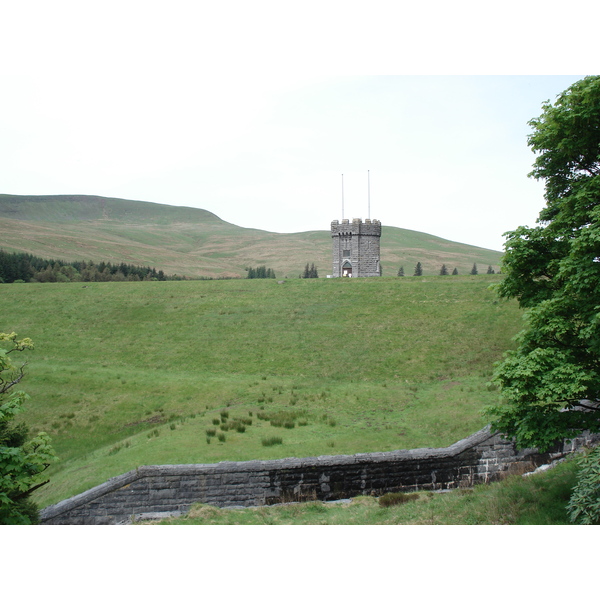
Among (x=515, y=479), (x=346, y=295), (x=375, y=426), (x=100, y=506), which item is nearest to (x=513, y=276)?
(x=515, y=479)

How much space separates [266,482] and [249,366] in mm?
20540

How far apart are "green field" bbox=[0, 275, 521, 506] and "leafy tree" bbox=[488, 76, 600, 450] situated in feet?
33.6

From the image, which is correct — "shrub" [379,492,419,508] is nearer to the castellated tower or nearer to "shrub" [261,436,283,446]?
"shrub" [261,436,283,446]

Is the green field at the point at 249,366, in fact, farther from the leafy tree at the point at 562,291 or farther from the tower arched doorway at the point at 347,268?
the tower arched doorway at the point at 347,268

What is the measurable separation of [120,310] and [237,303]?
1333cm

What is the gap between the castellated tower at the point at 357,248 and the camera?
6719 centimetres

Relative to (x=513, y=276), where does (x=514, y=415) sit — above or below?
below

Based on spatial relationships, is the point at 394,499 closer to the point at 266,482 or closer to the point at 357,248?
the point at 266,482

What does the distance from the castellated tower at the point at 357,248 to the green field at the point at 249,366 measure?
10.1 metres

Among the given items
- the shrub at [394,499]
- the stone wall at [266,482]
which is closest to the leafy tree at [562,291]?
the shrub at [394,499]

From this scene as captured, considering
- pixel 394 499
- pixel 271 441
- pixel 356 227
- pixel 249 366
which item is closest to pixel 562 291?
pixel 394 499

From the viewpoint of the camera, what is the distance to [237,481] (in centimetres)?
1609

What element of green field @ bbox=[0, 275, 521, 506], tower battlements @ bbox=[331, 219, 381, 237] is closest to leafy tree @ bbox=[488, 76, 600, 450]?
green field @ bbox=[0, 275, 521, 506]

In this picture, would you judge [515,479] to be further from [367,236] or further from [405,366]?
[367,236]
